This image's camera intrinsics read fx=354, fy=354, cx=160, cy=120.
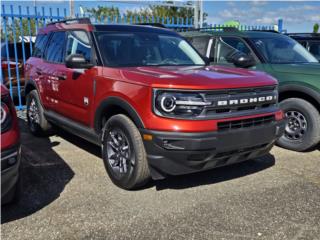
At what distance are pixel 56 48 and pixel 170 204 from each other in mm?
3108

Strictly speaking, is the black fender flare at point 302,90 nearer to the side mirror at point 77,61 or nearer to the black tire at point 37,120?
the side mirror at point 77,61

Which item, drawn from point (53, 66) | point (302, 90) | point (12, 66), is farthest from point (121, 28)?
point (12, 66)

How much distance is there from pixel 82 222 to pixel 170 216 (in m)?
0.80

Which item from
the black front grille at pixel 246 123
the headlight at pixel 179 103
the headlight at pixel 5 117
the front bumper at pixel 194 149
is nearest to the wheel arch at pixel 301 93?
the black front grille at pixel 246 123

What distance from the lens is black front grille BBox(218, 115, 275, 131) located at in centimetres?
345

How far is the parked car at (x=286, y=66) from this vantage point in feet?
17.0

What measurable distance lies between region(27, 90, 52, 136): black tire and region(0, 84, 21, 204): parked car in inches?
110

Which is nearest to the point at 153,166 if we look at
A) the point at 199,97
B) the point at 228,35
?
the point at 199,97

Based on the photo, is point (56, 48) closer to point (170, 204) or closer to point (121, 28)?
point (121, 28)

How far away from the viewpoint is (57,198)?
3.66 meters

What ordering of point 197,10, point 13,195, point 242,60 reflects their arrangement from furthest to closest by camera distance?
point 197,10
point 242,60
point 13,195

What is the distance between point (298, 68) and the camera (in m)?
5.32

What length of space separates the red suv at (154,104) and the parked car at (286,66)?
1333mm

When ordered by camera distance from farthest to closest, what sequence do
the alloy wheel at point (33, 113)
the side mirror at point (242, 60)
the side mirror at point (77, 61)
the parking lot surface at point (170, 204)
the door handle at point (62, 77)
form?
the alloy wheel at point (33, 113) < the side mirror at point (242, 60) < the door handle at point (62, 77) < the side mirror at point (77, 61) < the parking lot surface at point (170, 204)
